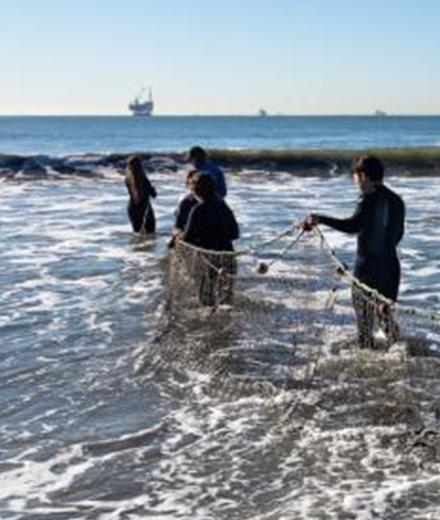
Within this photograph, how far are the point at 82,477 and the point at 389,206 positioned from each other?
394 centimetres

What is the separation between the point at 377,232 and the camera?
384 inches

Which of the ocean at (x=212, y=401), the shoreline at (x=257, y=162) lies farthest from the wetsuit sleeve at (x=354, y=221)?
the shoreline at (x=257, y=162)

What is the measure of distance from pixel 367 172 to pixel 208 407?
8.49 ft

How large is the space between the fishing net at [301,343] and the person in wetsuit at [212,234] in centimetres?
2

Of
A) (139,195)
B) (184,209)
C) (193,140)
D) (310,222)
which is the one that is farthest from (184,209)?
(193,140)

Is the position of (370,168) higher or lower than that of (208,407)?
higher

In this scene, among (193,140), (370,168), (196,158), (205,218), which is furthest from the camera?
(193,140)

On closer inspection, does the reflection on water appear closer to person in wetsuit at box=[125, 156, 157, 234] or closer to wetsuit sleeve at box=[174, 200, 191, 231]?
wetsuit sleeve at box=[174, 200, 191, 231]

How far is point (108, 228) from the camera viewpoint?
24.4 m

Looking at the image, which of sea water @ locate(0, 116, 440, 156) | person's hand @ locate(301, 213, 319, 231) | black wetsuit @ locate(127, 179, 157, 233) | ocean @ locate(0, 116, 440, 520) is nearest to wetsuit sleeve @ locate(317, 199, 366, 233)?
person's hand @ locate(301, 213, 319, 231)

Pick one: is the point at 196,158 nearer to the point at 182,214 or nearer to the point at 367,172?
the point at 182,214

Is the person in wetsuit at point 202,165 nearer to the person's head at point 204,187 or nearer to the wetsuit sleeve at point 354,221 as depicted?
the person's head at point 204,187

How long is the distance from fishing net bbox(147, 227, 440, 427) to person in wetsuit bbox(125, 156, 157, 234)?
A: 5.47m

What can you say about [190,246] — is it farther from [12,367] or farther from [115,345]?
[12,367]
